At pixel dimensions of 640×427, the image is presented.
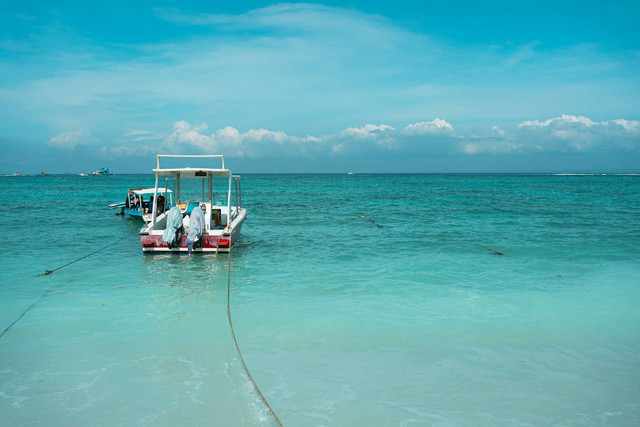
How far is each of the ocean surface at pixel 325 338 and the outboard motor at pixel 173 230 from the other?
0.68 metres

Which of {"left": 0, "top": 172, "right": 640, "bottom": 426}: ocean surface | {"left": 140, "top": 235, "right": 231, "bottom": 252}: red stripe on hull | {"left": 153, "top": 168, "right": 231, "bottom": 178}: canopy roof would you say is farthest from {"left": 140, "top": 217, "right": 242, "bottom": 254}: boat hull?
{"left": 153, "top": 168, "right": 231, "bottom": 178}: canopy roof

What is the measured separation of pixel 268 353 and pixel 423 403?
2.57 metres

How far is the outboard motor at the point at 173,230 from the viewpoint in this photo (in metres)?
14.6

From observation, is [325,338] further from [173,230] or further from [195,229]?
[173,230]

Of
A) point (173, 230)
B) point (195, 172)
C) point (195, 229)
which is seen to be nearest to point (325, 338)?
point (195, 229)

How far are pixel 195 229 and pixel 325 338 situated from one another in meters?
8.08

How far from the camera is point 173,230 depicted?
48.2 feet

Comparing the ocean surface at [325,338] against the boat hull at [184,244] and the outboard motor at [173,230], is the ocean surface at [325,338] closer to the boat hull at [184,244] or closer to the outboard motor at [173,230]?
the boat hull at [184,244]

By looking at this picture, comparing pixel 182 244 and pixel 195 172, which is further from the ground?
pixel 195 172

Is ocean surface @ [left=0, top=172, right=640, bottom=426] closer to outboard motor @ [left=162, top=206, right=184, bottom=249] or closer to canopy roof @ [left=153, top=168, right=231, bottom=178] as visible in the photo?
outboard motor @ [left=162, top=206, right=184, bottom=249]

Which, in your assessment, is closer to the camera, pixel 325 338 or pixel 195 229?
pixel 325 338

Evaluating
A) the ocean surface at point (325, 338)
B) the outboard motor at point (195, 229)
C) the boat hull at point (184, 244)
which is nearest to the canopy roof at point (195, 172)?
the outboard motor at point (195, 229)

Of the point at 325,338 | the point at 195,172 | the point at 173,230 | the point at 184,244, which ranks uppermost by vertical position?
the point at 195,172

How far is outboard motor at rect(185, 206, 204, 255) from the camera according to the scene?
47.7 feet
